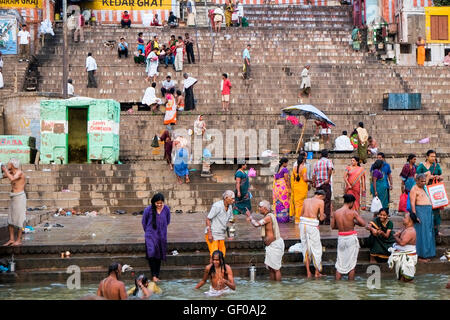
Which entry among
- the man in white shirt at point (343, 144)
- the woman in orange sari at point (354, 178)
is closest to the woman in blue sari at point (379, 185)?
the woman in orange sari at point (354, 178)

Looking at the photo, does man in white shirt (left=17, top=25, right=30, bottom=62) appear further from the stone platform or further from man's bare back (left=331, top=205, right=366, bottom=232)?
man's bare back (left=331, top=205, right=366, bottom=232)

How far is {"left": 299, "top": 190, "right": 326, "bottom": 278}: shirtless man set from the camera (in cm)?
1005

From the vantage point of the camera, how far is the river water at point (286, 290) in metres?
8.98

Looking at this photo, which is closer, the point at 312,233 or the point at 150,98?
the point at 312,233

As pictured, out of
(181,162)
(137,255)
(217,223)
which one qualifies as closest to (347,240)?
(217,223)

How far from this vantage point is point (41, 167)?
16156 millimetres

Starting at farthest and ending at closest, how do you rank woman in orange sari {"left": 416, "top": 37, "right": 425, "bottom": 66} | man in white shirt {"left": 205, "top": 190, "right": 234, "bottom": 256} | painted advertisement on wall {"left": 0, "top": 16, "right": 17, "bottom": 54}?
Result: woman in orange sari {"left": 416, "top": 37, "right": 425, "bottom": 66}, painted advertisement on wall {"left": 0, "top": 16, "right": 17, "bottom": 54}, man in white shirt {"left": 205, "top": 190, "right": 234, "bottom": 256}

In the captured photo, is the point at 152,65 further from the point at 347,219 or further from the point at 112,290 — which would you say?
the point at 112,290

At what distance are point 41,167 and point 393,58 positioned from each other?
50.8 ft

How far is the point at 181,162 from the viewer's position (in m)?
15.8

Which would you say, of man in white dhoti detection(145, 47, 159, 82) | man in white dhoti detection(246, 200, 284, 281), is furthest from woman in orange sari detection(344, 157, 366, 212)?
man in white dhoti detection(145, 47, 159, 82)

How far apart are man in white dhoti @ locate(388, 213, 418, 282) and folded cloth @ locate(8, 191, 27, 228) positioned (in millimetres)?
5369

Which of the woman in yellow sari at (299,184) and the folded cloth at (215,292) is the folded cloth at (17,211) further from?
the woman in yellow sari at (299,184)

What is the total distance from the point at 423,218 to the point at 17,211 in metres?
5.98
